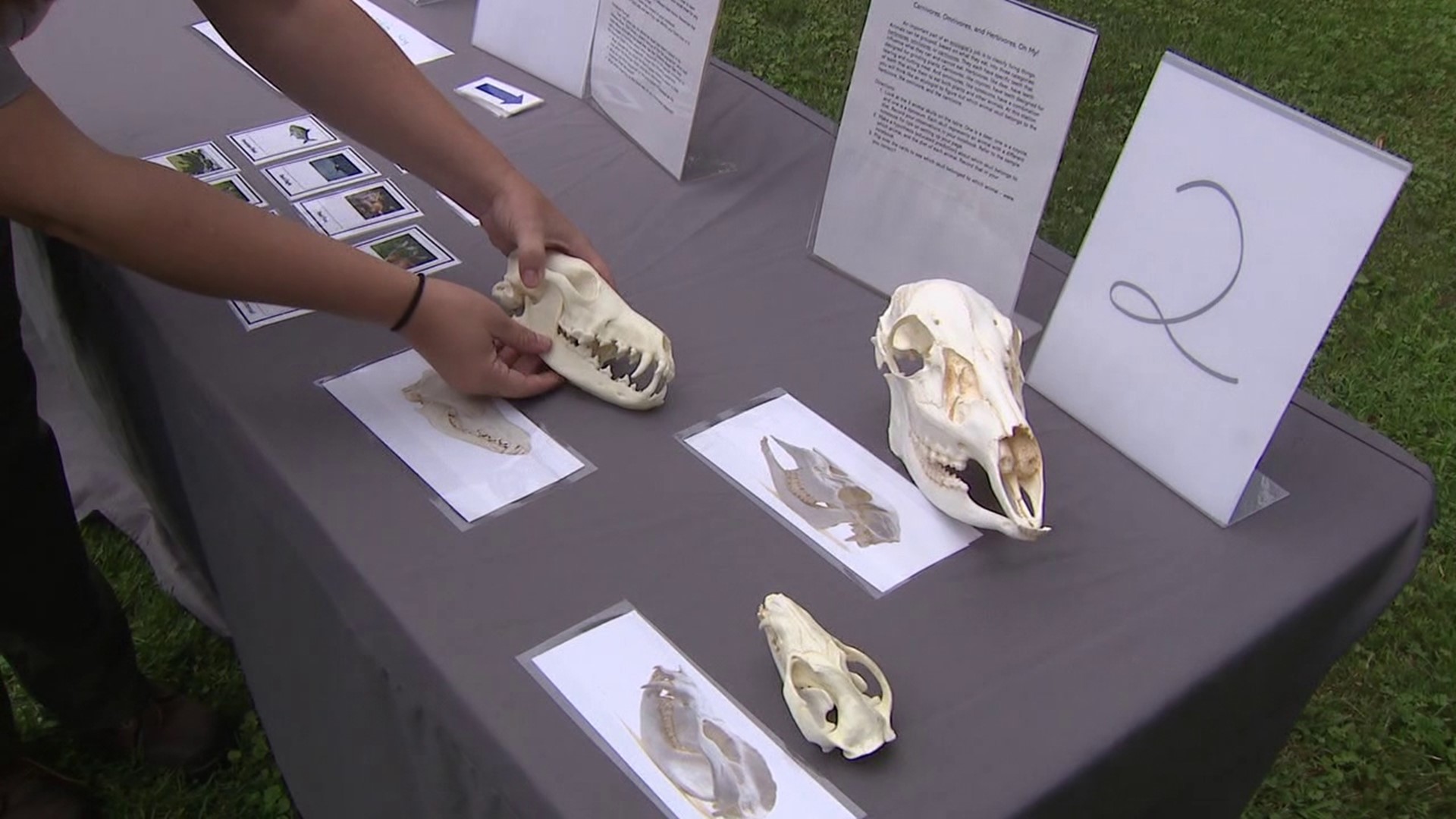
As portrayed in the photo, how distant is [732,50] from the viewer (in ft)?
10.1

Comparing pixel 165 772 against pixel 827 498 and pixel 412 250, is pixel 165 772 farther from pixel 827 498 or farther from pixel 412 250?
pixel 827 498

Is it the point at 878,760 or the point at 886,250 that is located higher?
the point at 886,250

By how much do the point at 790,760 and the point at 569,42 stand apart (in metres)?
1.13

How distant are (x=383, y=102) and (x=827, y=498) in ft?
2.03

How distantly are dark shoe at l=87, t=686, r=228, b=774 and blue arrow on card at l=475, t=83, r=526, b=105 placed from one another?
36.4 inches

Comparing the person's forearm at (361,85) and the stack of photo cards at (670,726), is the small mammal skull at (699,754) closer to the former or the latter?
the stack of photo cards at (670,726)

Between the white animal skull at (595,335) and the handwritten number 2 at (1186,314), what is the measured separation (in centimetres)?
42

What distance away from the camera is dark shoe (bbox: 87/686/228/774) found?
1.45 meters

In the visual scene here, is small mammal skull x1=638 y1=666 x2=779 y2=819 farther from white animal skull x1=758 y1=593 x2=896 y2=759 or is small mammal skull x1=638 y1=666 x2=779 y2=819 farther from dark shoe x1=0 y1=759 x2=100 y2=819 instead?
Answer: dark shoe x1=0 y1=759 x2=100 y2=819

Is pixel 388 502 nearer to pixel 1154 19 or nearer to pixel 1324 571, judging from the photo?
pixel 1324 571

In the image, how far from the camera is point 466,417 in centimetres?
102

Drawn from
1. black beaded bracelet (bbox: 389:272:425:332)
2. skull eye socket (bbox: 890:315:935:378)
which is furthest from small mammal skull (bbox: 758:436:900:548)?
black beaded bracelet (bbox: 389:272:425:332)

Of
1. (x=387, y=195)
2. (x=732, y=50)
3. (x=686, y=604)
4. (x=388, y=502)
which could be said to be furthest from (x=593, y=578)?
(x=732, y=50)

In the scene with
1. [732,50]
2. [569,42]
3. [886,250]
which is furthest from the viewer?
[732,50]
